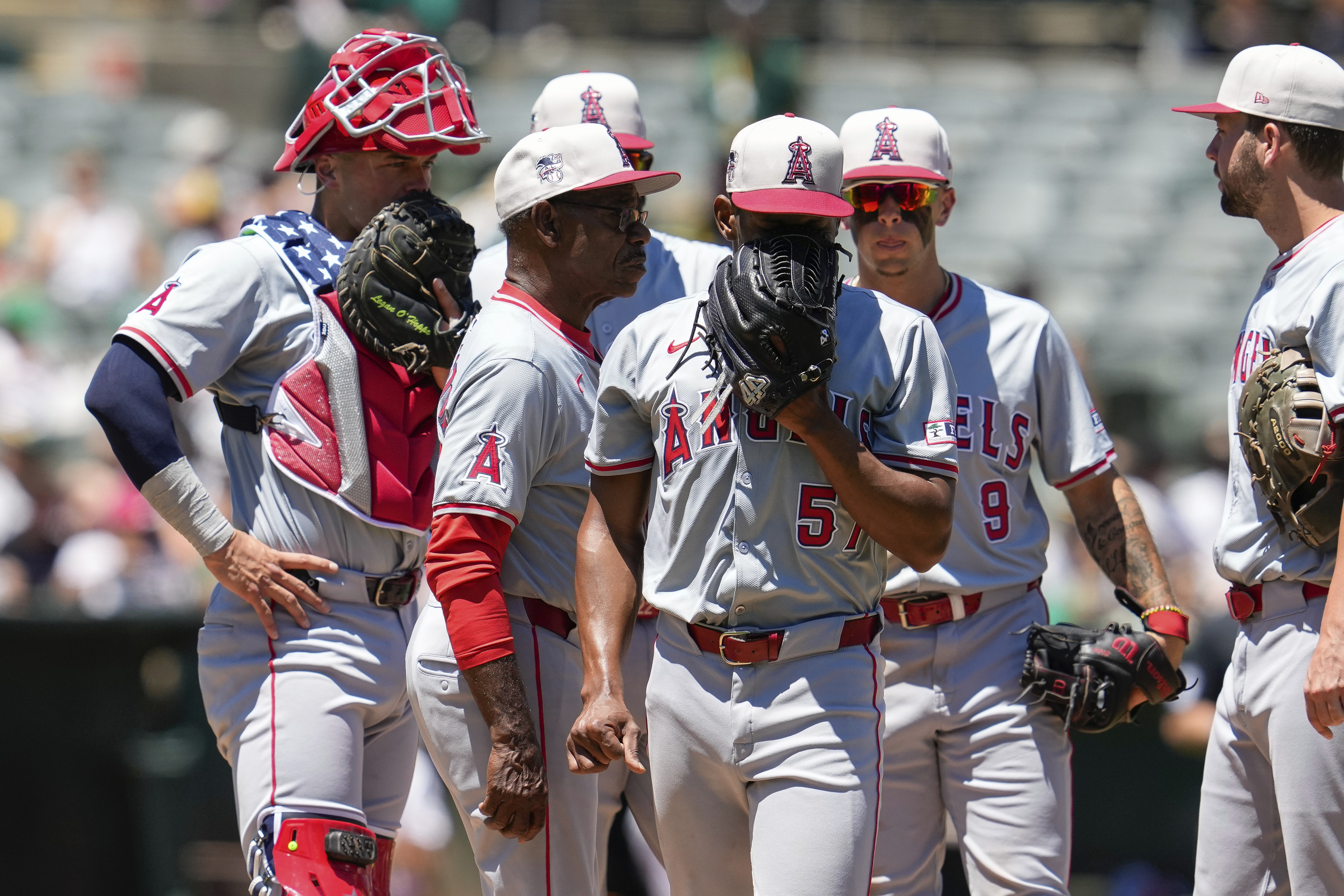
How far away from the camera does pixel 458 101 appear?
4234 mm

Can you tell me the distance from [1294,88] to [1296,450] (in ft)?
2.92

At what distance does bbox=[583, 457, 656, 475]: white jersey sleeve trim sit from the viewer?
350cm

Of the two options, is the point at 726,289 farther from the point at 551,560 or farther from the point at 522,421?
the point at 551,560

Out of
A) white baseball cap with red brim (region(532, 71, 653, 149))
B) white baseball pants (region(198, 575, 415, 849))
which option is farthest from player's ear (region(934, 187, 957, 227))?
white baseball pants (region(198, 575, 415, 849))

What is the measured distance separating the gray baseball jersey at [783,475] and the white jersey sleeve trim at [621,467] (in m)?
0.10

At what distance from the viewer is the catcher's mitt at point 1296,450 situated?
11.9ft

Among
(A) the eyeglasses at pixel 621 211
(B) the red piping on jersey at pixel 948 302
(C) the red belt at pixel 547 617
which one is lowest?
(C) the red belt at pixel 547 617

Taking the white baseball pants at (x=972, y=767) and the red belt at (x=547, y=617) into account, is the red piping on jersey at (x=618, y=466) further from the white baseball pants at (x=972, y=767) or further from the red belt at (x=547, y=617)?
the white baseball pants at (x=972, y=767)

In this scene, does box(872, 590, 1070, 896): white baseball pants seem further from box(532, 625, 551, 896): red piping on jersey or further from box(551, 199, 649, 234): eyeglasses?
box(551, 199, 649, 234): eyeglasses

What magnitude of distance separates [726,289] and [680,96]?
1171 cm

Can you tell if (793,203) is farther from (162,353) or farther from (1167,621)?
(1167,621)

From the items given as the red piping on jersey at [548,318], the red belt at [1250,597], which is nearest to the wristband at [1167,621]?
the red belt at [1250,597]

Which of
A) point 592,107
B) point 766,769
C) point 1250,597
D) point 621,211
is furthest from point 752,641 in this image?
point 592,107

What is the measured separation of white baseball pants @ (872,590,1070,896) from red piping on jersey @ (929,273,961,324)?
2.65 ft
